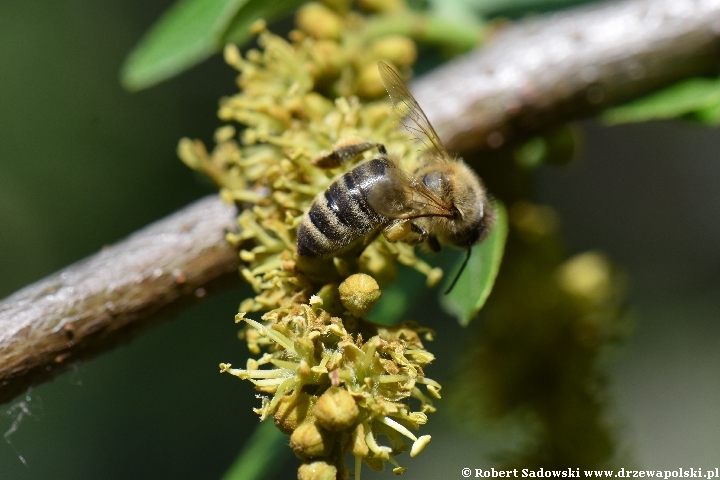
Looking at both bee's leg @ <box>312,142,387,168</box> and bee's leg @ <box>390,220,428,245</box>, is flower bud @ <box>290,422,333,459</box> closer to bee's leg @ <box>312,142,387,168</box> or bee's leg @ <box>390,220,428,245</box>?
bee's leg @ <box>390,220,428,245</box>

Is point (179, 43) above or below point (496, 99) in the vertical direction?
above

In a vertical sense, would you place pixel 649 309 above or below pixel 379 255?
below

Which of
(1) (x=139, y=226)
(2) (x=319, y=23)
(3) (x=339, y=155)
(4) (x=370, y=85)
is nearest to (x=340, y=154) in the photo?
(3) (x=339, y=155)

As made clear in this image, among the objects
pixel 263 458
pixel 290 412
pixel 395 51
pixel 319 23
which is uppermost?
pixel 319 23

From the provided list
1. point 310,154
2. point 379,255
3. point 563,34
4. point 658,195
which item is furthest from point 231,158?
point 658,195

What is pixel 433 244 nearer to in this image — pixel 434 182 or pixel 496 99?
pixel 434 182

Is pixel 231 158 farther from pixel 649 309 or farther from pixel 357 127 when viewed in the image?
pixel 649 309

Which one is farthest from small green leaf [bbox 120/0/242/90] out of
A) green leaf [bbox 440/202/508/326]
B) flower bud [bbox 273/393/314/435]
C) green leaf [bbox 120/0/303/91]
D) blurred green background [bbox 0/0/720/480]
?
blurred green background [bbox 0/0/720/480]
